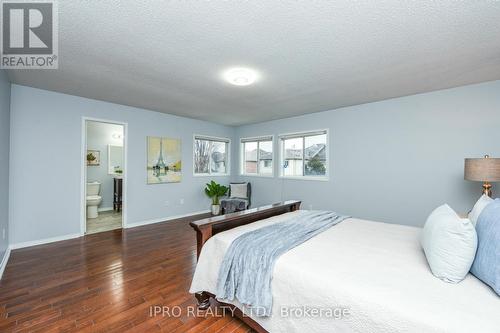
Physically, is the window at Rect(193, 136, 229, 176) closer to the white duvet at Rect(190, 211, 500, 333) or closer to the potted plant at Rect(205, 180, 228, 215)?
the potted plant at Rect(205, 180, 228, 215)

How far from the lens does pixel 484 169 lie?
2.38 meters

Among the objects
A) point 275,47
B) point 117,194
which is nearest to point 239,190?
point 117,194

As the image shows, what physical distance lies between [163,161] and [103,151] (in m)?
2.30

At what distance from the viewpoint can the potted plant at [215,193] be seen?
545cm

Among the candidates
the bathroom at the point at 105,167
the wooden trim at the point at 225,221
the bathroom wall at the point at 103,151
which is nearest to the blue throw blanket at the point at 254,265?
the wooden trim at the point at 225,221

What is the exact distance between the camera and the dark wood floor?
1698 millimetres

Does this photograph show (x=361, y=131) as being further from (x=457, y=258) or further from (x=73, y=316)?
(x=73, y=316)

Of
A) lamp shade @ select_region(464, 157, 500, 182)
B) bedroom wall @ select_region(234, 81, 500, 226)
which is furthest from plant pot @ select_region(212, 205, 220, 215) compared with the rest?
lamp shade @ select_region(464, 157, 500, 182)

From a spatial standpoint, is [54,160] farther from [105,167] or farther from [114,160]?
[114,160]

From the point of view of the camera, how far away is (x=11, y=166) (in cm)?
314

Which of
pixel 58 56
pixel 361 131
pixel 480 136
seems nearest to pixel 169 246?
pixel 58 56

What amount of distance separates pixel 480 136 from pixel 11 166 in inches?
265

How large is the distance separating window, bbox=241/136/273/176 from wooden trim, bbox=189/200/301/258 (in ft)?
9.67

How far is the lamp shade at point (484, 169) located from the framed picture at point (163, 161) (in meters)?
5.03
